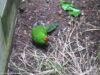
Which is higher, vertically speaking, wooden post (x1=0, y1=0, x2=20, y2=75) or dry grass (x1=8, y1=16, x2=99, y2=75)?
wooden post (x1=0, y1=0, x2=20, y2=75)

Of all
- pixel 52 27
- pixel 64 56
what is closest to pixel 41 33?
pixel 52 27

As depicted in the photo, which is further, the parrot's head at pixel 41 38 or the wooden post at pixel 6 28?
the parrot's head at pixel 41 38

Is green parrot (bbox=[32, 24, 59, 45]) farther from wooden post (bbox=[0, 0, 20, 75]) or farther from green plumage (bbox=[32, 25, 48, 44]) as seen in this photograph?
wooden post (bbox=[0, 0, 20, 75])

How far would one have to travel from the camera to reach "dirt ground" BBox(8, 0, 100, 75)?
8.17 ft

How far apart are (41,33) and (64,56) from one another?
0.33 m

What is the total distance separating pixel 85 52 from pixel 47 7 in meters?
0.80

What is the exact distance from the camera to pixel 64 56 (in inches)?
94.6

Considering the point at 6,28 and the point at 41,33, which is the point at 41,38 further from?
the point at 6,28

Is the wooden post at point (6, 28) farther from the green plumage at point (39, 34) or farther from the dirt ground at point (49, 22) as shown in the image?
the green plumage at point (39, 34)

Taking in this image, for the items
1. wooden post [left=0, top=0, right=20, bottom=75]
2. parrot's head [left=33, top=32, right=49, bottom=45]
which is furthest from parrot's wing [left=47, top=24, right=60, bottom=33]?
wooden post [left=0, top=0, right=20, bottom=75]

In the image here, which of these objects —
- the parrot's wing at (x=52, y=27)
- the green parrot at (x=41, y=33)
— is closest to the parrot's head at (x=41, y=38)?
the green parrot at (x=41, y=33)

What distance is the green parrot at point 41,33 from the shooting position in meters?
2.49

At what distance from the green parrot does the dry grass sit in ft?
0.28

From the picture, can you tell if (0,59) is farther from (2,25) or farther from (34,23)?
(34,23)
